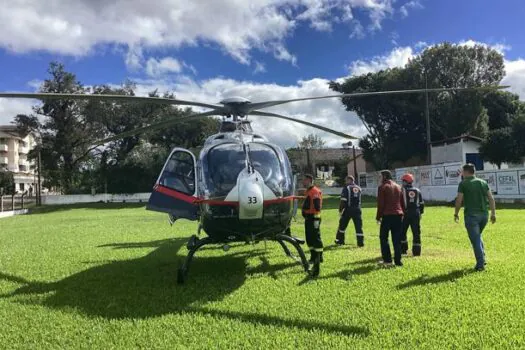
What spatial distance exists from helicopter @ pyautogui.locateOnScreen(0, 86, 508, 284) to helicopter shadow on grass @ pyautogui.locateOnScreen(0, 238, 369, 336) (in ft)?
2.02

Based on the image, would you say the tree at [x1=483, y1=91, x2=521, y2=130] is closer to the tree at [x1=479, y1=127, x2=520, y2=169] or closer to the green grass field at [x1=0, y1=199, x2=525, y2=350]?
the tree at [x1=479, y1=127, x2=520, y2=169]

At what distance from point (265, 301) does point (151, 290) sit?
205 cm

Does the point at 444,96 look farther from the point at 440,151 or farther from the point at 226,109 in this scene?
the point at 226,109

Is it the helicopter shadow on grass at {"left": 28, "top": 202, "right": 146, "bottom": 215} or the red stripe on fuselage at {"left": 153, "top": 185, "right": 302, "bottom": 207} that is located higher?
the red stripe on fuselage at {"left": 153, "top": 185, "right": 302, "bottom": 207}

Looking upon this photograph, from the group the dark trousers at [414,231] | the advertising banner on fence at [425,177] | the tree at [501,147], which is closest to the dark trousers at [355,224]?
the dark trousers at [414,231]

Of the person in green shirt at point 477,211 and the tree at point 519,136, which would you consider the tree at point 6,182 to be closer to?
the tree at point 519,136

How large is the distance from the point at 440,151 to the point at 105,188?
3646 cm

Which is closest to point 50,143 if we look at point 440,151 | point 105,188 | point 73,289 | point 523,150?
point 105,188

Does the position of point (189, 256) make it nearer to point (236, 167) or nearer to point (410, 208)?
point (236, 167)

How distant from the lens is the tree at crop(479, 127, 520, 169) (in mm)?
35812

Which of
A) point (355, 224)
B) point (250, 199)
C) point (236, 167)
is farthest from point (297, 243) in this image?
point (355, 224)

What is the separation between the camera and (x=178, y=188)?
892 centimetres

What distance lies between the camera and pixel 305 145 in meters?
72.0

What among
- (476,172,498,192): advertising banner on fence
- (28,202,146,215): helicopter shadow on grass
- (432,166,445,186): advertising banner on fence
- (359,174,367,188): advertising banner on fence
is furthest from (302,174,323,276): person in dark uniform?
(359,174,367,188): advertising banner on fence
